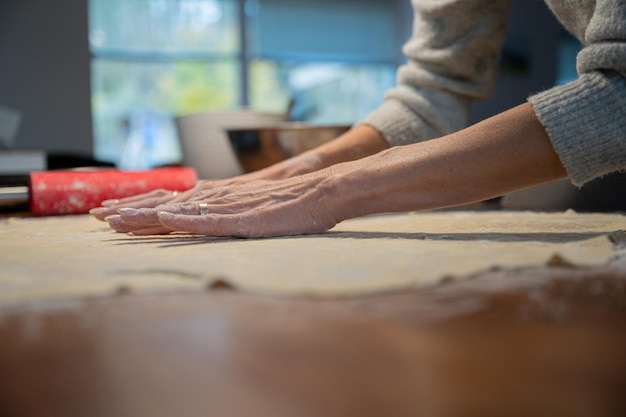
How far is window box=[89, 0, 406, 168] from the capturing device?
5.19 m

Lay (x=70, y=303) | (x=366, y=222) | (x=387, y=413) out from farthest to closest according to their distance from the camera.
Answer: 1. (x=366, y=222)
2. (x=70, y=303)
3. (x=387, y=413)

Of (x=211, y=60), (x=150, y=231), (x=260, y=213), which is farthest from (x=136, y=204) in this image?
(x=211, y=60)

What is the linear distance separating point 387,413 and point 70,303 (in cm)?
25

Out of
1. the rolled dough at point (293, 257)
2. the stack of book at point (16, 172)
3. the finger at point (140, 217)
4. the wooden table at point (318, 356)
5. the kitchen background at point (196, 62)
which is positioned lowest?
the wooden table at point (318, 356)

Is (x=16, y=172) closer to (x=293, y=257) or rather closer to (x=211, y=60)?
(x=293, y=257)

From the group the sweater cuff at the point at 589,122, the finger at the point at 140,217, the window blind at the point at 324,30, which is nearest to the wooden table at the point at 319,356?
the sweater cuff at the point at 589,122

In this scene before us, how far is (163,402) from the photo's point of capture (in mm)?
305

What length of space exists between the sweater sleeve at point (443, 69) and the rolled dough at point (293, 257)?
0.41m

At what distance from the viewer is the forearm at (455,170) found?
78 cm

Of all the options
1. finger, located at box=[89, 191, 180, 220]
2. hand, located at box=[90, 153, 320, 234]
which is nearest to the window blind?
hand, located at box=[90, 153, 320, 234]

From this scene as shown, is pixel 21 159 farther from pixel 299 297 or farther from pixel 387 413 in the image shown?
pixel 387 413

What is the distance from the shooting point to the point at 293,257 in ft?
2.08

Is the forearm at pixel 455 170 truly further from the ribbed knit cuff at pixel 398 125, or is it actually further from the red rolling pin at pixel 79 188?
the red rolling pin at pixel 79 188

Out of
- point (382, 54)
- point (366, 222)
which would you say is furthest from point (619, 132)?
point (382, 54)
